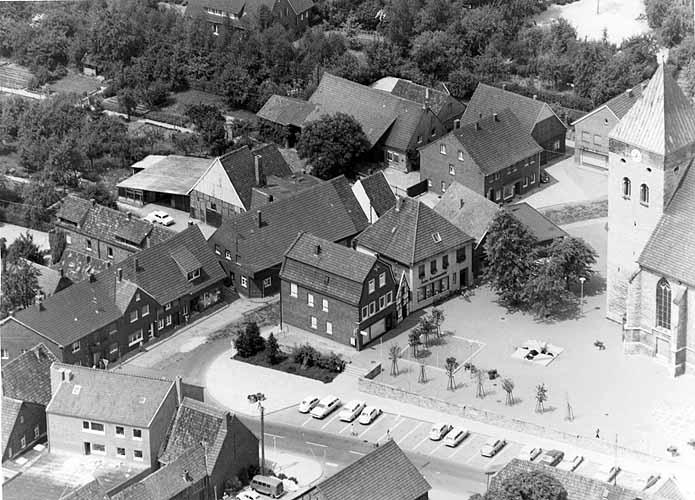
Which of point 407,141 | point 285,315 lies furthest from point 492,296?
point 407,141

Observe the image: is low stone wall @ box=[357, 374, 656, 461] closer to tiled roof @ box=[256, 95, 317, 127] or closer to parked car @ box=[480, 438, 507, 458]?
parked car @ box=[480, 438, 507, 458]

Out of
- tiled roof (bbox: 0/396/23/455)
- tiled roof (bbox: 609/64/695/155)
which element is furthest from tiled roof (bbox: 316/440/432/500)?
tiled roof (bbox: 609/64/695/155)

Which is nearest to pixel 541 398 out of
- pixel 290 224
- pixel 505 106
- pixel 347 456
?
pixel 347 456

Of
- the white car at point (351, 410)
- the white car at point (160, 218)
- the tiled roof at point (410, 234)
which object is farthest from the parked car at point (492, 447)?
the white car at point (160, 218)

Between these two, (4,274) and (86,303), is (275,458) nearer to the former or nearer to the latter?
(86,303)

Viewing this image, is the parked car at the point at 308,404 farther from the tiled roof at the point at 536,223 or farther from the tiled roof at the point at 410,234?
the tiled roof at the point at 536,223

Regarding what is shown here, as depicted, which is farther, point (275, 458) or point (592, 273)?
point (592, 273)
